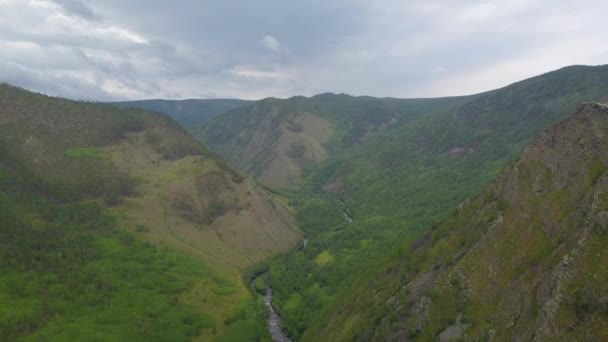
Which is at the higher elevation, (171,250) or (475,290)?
(475,290)

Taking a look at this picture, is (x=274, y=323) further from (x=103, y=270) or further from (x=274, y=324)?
(x=103, y=270)

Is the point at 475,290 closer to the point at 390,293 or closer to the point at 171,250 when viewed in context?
the point at 390,293

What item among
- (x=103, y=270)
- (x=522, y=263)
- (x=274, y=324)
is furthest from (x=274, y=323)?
(x=522, y=263)

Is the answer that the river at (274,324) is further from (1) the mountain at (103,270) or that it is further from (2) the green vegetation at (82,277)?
(2) the green vegetation at (82,277)

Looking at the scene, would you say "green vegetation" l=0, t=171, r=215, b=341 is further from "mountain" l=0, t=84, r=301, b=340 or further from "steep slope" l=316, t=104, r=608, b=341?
"steep slope" l=316, t=104, r=608, b=341

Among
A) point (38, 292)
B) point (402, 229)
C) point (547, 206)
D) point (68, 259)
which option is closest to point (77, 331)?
point (38, 292)

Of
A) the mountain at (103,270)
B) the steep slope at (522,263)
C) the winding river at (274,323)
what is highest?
the steep slope at (522,263)

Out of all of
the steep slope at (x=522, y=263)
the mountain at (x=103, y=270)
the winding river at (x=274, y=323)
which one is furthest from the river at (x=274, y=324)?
the steep slope at (x=522, y=263)

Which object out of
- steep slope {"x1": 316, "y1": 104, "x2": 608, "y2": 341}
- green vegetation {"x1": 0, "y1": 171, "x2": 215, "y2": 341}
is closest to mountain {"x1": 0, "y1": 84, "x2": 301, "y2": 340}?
green vegetation {"x1": 0, "y1": 171, "x2": 215, "y2": 341}
